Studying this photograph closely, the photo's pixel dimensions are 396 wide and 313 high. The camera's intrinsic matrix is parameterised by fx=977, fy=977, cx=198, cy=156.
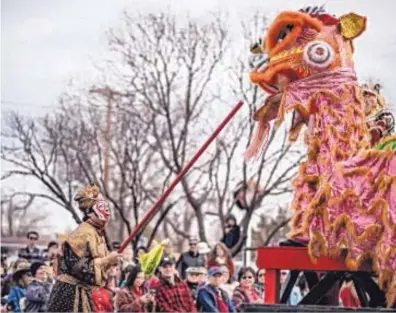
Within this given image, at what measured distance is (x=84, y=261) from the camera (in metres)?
3.82

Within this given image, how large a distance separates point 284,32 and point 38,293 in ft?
7.11

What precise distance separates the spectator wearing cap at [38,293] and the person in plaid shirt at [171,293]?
2.25 feet

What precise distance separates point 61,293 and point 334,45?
95.6 inches

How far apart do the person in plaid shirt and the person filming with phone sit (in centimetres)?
6

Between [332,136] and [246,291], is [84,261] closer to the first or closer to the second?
[332,136]

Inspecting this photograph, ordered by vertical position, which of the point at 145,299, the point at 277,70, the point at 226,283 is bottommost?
the point at 145,299

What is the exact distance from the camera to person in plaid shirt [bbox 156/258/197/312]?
5820 mm

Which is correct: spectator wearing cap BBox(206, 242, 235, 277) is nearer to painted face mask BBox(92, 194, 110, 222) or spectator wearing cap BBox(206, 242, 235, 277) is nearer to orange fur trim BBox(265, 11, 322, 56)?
orange fur trim BBox(265, 11, 322, 56)

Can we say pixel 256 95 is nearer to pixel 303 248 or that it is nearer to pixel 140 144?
pixel 140 144

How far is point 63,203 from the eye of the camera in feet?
38.7

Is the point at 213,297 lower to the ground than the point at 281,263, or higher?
lower

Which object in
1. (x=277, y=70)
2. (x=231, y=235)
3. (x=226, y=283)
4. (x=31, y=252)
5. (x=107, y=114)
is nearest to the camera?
(x=277, y=70)

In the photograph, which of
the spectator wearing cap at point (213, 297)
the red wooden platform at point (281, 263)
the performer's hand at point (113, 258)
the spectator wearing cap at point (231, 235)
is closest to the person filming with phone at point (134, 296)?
the spectator wearing cap at point (213, 297)

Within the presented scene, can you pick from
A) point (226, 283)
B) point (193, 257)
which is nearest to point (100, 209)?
point (226, 283)
